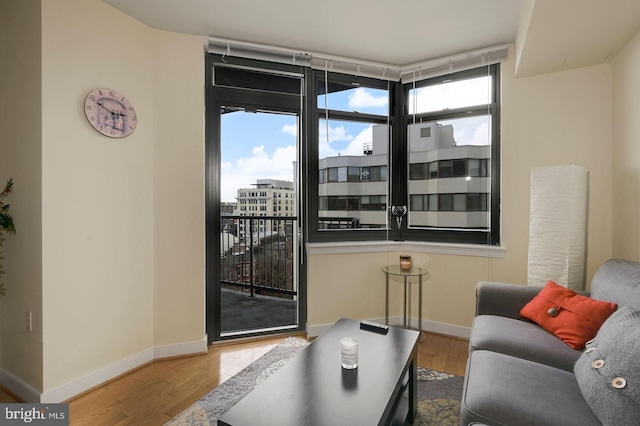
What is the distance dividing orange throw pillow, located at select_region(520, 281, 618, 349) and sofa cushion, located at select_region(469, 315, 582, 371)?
0.16 ft

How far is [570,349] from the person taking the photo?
1.62 metres

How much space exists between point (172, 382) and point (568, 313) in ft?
8.06

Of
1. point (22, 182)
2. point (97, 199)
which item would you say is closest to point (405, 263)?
point (97, 199)

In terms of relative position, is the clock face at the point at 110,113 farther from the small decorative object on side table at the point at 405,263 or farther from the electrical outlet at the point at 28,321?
the small decorative object on side table at the point at 405,263

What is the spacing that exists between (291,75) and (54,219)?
2.06 m

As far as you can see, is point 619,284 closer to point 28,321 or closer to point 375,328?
point 375,328

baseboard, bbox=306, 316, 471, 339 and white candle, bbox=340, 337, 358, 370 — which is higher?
white candle, bbox=340, 337, 358, 370

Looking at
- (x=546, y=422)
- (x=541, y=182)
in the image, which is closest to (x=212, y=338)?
(x=546, y=422)

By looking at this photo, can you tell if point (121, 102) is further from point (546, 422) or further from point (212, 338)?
point (546, 422)

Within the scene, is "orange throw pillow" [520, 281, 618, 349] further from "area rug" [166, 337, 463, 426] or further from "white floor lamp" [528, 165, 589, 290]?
"area rug" [166, 337, 463, 426]

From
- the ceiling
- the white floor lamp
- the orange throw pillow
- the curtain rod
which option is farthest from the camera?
the curtain rod

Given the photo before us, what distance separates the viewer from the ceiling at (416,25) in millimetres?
1875

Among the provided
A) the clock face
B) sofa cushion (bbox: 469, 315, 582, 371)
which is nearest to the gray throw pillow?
sofa cushion (bbox: 469, 315, 582, 371)

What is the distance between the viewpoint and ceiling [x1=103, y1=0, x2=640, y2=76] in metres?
1.88
